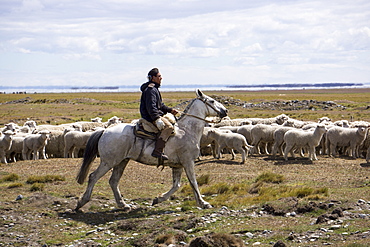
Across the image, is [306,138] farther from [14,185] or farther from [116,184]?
[14,185]

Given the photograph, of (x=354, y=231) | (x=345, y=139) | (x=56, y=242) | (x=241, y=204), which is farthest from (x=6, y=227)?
(x=345, y=139)

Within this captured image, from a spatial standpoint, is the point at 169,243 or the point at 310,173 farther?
the point at 310,173

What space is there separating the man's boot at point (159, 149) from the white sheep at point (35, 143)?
12919 mm

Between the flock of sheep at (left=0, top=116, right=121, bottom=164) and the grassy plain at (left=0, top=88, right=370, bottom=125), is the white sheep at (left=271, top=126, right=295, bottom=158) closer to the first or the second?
the flock of sheep at (left=0, top=116, right=121, bottom=164)

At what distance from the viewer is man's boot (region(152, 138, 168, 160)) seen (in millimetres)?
12336

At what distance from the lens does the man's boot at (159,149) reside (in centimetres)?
1234

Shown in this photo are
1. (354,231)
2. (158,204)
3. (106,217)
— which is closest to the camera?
(354,231)

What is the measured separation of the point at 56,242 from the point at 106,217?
2306mm

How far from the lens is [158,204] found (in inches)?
528

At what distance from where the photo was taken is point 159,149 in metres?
12.4

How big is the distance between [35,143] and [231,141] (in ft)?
31.5

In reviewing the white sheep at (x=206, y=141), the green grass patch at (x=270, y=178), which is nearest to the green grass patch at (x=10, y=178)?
the green grass patch at (x=270, y=178)

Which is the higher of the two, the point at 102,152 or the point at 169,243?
the point at 102,152

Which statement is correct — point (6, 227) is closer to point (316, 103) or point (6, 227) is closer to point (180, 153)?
point (180, 153)
